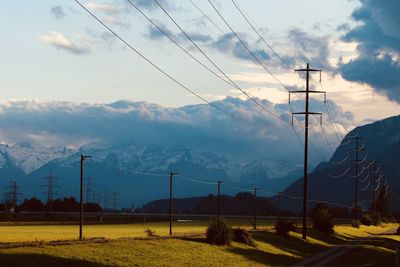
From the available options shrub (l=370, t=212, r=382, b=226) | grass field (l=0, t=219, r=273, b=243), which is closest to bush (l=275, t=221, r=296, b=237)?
grass field (l=0, t=219, r=273, b=243)

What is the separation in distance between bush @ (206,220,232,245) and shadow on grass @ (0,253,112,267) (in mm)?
24118

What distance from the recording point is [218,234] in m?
67.1

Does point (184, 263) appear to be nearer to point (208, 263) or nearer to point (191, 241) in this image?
point (208, 263)

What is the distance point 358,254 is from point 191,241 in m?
20.8

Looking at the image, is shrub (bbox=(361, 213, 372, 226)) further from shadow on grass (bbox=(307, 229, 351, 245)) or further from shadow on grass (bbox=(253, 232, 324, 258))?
shadow on grass (bbox=(253, 232, 324, 258))

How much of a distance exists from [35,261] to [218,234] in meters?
28.8

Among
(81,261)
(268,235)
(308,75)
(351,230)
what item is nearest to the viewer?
(81,261)

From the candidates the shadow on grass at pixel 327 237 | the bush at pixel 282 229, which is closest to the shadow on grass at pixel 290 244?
the bush at pixel 282 229

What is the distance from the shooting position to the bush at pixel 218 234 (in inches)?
2638

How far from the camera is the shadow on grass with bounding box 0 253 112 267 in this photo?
39344 millimetres

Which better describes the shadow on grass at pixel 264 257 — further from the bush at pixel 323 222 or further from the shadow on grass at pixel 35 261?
the bush at pixel 323 222

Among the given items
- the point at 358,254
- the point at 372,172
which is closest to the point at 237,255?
the point at 358,254

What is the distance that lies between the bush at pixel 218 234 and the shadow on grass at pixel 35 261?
2412cm

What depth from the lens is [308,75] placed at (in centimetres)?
9806
